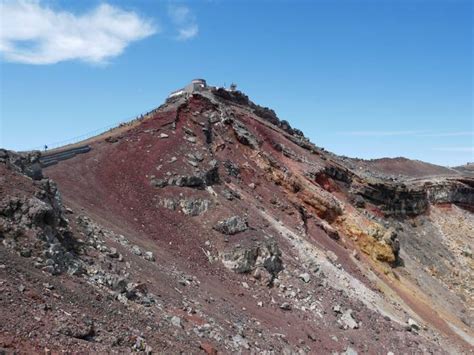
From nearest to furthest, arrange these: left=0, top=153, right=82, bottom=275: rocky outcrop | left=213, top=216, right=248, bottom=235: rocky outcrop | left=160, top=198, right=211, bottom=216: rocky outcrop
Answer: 1. left=0, top=153, right=82, bottom=275: rocky outcrop
2. left=213, top=216, right=248, bottom=235: rocky outcrop
3. left=160, top=198, right=211, bottom=216: rocky outcrop

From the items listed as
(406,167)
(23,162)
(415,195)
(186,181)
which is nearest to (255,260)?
(186,181)

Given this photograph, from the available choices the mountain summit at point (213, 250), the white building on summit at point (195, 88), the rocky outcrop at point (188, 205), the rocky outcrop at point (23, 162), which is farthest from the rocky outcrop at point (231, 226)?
the white building on summit at point (195, 88)

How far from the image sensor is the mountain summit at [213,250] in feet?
45.1

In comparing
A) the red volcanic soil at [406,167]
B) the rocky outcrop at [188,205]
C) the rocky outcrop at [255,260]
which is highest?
the red volcanic soil at [406,167]

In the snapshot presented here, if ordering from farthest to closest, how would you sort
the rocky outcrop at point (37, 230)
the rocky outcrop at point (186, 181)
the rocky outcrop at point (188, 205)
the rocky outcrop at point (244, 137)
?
the rocky outcrop at point (244, 137) < the rocky outcrop at point (186, 181) < the rocky outcrop at point (188, 205) < the rocky outcrop at point (37, 230)

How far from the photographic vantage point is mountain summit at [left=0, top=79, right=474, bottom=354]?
13.8m

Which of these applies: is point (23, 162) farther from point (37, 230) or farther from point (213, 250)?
point (213, 250)

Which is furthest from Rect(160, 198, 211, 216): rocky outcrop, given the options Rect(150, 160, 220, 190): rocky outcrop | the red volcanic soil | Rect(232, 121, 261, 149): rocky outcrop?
the red volcanic soil

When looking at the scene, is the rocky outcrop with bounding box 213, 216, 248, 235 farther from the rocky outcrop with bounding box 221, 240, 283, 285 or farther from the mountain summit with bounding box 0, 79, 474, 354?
the rocky outcrop with bounding box 221, 240, 283, 285

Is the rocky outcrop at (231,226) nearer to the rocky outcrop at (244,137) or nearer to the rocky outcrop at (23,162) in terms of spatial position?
the rocky outcrop at (23,162)

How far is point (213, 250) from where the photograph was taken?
23984mm

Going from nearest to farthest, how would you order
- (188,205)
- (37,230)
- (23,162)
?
1. (37,230)
2. (23,162)
3. (188,205)

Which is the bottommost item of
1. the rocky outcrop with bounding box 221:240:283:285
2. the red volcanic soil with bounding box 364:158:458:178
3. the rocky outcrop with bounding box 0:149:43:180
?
the rocky outcrop with bounding box 221:240:283:285

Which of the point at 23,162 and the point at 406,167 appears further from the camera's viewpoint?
the point at 406,167
